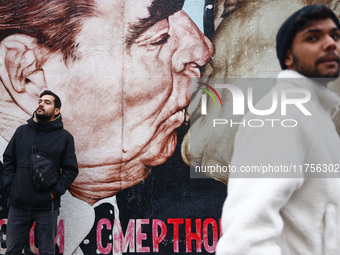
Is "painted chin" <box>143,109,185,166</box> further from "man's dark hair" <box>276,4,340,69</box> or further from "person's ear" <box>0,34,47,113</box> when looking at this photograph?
"man's dark hair" <box>276,4,340,69</box>

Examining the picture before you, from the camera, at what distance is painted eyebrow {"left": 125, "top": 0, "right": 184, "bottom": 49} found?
4.94 meters

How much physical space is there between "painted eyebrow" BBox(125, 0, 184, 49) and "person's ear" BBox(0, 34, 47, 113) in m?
1.17

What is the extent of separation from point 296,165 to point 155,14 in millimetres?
4037

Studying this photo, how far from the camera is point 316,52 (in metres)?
1.46

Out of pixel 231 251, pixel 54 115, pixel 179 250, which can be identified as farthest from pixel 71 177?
pixel 231 251

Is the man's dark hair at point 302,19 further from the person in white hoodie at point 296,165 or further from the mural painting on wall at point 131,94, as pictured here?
the mural painting on wall at point 131,94

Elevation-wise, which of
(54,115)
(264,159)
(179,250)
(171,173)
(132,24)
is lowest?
(179,250)

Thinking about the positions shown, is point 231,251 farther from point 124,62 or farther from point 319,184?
point 124,62

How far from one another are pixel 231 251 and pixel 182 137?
364cm

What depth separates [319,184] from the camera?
4.45 ft

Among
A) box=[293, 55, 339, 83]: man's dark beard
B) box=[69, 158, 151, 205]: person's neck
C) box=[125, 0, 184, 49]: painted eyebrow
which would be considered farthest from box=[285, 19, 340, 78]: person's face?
box=[125, 0, 184, 49]: painted eyebrow

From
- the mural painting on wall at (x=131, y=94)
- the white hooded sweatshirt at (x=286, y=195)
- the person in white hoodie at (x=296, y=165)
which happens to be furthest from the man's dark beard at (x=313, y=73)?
the mural painting on wall at (x=131, y=94)

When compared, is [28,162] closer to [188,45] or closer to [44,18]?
[44,18]

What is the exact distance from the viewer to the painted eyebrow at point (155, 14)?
4.94 meters
